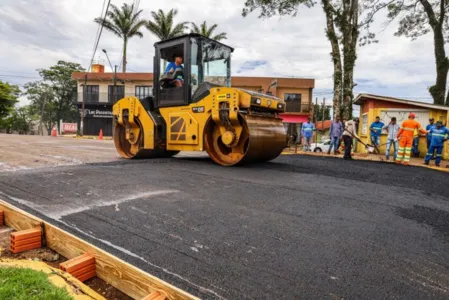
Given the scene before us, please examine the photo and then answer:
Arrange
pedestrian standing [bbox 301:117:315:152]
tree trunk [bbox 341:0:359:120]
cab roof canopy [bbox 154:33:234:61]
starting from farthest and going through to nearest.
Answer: pedestrian standing [bbox 301:117:315:152] → tree trunk [bbox 341:0:359:120] → cab roof canopy [bbox 154:33:234:61]

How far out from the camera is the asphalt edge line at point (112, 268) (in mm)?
1777

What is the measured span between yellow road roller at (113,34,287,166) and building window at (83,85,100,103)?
28.0 meters

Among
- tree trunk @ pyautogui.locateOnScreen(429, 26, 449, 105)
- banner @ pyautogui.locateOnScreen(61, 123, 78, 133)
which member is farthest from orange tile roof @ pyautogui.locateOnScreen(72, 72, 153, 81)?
tree trunk @ pyautogui.locateOnScreen(429, 26, 449, 105)

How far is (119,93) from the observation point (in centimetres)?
3341

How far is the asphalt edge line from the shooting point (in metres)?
1.78

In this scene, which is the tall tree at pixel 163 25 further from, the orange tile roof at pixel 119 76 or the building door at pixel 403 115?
the building door at pixel 403 115

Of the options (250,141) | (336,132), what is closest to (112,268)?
(250,141)

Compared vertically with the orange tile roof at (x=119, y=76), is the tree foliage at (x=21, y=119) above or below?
below

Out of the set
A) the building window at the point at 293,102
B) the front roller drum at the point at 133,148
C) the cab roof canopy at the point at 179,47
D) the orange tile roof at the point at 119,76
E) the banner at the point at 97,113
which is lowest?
the front roller drum at the point at 133,148

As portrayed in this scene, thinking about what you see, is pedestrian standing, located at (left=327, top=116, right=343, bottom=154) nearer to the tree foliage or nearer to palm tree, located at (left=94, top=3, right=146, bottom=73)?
palm tree, located at (left=94, top=3, right=146, bottom=73)

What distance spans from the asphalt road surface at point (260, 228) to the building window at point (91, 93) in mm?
30799

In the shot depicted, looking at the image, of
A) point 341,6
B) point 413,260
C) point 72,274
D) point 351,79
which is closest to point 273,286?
point 413,260

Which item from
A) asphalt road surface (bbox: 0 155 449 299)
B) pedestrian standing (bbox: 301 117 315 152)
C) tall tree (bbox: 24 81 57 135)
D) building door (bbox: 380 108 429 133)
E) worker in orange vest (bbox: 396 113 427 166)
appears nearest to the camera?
asphalt road surface (bbox: 0 155 449 299)

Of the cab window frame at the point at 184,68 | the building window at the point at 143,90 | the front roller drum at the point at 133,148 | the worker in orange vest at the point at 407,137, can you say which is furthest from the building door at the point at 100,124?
the worker in orange vest at the point at 407,137
